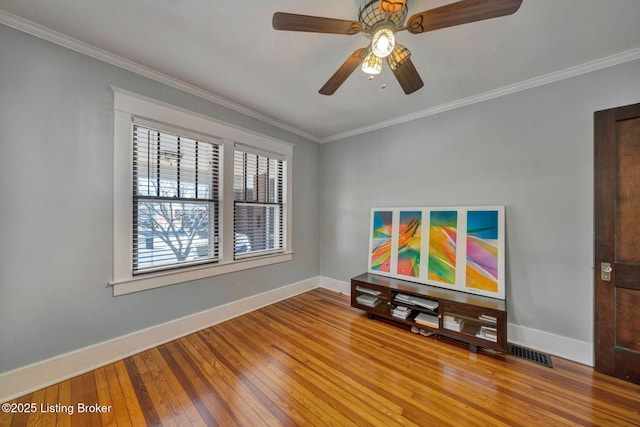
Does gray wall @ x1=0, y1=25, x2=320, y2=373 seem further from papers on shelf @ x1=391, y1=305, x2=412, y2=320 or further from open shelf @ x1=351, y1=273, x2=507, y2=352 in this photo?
papers on shelf @ x1=391, y1=305, x2=412, y2=320

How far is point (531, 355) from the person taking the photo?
215 centimetres

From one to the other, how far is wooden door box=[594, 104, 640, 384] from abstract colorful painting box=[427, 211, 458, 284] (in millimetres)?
1083

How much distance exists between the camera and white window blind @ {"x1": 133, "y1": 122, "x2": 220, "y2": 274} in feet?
7.30

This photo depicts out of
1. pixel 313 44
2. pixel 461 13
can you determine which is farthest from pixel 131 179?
pixel 461 13

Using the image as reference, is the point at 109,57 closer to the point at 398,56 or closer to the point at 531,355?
the point at 398,56

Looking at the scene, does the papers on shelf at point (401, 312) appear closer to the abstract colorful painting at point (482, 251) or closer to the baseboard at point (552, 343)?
the abstract colorful painting at point (482, 251)

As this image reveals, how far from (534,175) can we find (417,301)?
177cm

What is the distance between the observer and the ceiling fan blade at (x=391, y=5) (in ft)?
3.90

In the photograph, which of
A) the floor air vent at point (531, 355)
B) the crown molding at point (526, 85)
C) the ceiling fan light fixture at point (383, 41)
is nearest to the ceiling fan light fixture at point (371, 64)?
the ceiling fan light fixture at point (383, 41)

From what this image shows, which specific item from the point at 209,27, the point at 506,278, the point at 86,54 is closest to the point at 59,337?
the point at 86,54

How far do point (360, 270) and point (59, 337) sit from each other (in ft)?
10.8

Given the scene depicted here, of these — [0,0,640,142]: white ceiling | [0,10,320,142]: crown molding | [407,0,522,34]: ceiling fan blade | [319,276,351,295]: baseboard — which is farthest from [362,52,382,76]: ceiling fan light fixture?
[319,276,351,295]: baseboard

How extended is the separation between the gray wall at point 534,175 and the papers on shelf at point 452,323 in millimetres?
609

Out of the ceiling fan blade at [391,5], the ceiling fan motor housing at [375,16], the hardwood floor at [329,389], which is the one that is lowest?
the hardwood floor at [329,389]
